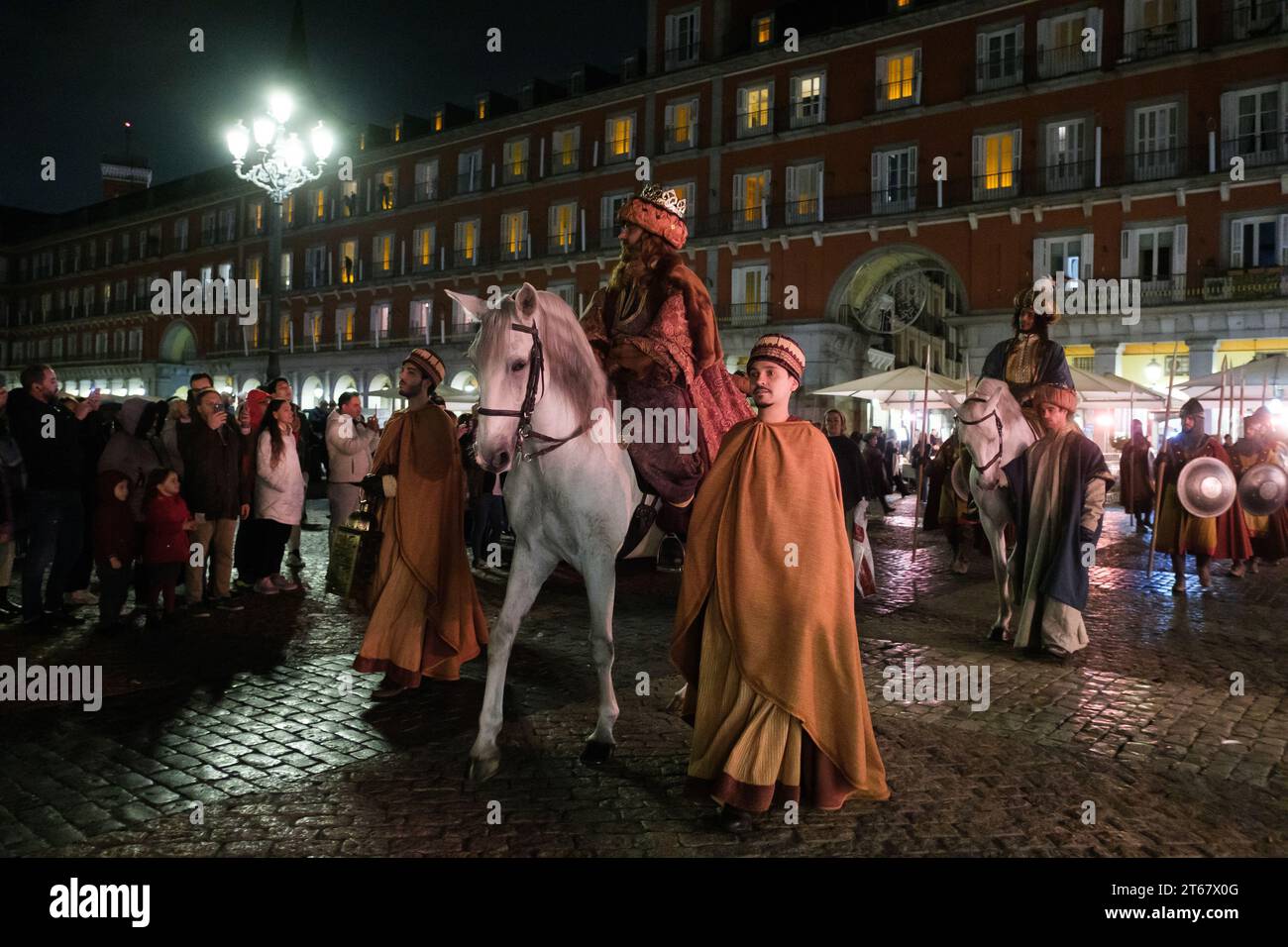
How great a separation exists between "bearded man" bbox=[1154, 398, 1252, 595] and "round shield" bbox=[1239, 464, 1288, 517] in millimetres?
133

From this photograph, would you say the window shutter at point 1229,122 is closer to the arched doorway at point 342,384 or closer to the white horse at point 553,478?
the white horse at point 553,478

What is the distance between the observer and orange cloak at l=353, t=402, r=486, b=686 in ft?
16.9

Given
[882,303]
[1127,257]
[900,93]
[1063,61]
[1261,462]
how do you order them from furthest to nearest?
1. [882,303]
2. [900,93]
3. [1063,61]
4. [1127,257]
5. [1261,462]

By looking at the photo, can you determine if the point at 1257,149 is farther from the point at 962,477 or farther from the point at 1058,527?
the point at 1058,527

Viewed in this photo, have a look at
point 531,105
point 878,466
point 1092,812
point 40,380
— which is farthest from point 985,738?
point 531,105

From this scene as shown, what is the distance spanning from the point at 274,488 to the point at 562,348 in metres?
5.29

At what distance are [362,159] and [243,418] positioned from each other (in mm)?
40395

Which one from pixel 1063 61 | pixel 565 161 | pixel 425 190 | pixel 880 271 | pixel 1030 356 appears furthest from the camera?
pixel 425 190

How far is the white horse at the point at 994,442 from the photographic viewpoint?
7.46 metres

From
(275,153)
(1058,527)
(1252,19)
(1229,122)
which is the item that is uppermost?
(1252,19)

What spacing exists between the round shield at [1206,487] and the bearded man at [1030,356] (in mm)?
2286

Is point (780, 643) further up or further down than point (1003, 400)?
further down

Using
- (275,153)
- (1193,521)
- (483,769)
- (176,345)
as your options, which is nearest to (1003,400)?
(1193,521)

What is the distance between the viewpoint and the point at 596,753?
4.16m
